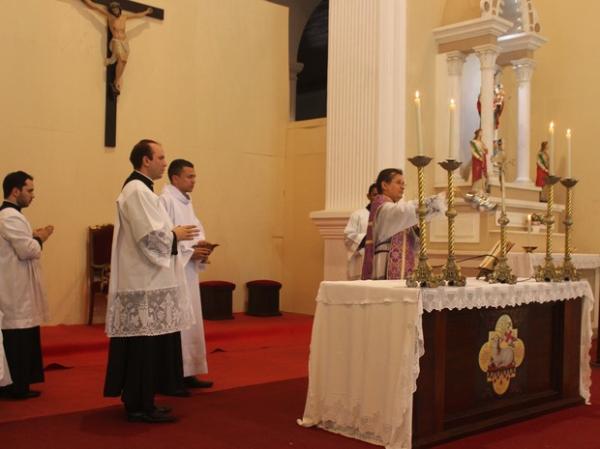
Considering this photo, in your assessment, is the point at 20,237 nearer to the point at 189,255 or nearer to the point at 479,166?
the point at 189,255

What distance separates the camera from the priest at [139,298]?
14.7ft

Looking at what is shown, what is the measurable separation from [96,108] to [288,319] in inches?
131

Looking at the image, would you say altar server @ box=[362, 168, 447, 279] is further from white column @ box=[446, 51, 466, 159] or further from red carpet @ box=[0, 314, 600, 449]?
white column @ box=[446, 51, 466, 159]

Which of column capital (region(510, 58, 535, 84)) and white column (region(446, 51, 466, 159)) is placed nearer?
white column (region(446, 51, 466, 159))

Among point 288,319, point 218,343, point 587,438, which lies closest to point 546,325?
point 587,438

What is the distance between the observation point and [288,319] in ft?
31.3

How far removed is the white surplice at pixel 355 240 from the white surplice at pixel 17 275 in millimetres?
2756

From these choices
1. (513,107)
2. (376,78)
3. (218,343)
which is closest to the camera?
(218,343)

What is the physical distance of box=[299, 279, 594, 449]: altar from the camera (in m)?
4.07

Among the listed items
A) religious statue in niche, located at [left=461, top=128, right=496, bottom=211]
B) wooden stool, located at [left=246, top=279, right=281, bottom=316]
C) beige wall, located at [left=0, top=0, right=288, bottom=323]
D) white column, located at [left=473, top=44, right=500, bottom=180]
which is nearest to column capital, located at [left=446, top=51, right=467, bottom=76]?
white column, located at [left=473, top=44, right=500, bottom=180]

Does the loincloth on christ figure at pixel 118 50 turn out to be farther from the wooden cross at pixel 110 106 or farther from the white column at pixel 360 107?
the white column at pixel 360 107

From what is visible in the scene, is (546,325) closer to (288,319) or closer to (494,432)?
(494,432)

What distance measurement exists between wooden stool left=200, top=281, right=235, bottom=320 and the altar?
186 inches

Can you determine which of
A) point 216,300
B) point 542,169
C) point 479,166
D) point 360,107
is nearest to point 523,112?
point 542,169
